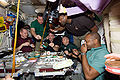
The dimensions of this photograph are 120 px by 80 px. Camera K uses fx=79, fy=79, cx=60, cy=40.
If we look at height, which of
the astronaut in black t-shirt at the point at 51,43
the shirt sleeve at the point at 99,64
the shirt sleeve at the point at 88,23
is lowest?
the shirt sleeve at the point at 99,64

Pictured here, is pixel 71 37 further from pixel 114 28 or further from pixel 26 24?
pixel 26 24

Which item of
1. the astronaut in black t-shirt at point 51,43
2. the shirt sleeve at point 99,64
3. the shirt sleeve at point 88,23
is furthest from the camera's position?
the astronaut in black t-shirt at point 51,43

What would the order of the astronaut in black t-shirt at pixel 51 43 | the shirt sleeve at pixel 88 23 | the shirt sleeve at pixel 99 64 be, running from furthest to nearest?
the astronaut in black t-shirt at pixel 51 43
the shirt sleeve at pixel 88 23
the shirt sleeve at pixel 99 64

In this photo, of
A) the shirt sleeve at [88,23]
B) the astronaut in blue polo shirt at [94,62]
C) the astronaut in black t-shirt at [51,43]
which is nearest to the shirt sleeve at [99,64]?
the astronaut in blue polo shirt at [94,62]

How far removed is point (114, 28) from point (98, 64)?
72 cm

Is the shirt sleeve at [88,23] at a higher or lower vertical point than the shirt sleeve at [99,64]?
higher

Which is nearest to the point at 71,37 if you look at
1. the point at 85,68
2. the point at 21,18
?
the point at 85,68

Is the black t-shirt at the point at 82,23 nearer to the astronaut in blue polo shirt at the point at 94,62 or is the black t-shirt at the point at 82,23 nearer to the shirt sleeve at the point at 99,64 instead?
the astronaut in blue polo shirt at the point at 94,62

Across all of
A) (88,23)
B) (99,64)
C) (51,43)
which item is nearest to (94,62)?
(99,64)

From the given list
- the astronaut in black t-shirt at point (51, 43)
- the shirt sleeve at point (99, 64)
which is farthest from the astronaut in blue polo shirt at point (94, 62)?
the astronaut in black t-shirt at point (51, 43)

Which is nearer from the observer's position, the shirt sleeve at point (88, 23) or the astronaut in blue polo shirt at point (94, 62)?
the astronaut in blue polo shirt at point (94, 62)

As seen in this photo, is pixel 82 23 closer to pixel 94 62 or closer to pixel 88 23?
pixel 88 23

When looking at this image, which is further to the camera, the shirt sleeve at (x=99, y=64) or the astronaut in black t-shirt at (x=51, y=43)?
the astronaut in black t-shirt at (x=51, y=43)

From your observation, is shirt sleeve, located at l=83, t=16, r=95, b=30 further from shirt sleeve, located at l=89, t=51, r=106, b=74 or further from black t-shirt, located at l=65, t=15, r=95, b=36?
shirt sleeve, located at l=89, t=51, r=106, b=74
